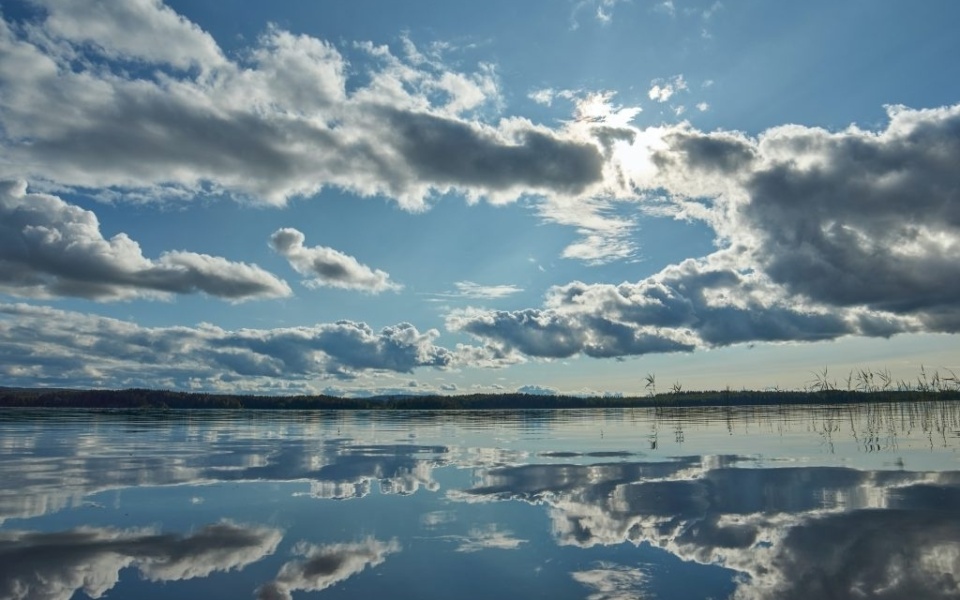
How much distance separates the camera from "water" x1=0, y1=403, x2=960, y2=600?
469 inches

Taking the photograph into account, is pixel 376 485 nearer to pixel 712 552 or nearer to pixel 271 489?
pixel 271 489

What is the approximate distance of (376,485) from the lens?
23.3 m

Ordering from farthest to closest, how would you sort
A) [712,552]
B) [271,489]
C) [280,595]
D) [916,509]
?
[271,489] → [916,509] → [712,552] → [280,595]

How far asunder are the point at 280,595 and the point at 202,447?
3247cm

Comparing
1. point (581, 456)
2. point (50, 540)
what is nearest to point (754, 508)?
point (581, 456)

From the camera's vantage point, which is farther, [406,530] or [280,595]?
[406,530]

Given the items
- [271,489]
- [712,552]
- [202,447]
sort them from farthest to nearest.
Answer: [202,447]
[271,489]
[712,552]

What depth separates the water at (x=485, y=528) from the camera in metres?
11.9

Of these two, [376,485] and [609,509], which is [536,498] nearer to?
[609,509]

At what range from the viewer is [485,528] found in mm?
16312

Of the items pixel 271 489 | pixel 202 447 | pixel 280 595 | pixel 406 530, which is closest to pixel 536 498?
pixel 406 530

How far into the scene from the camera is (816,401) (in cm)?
16488

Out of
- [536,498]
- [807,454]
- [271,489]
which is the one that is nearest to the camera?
[536,498]

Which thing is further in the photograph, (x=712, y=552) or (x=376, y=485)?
(x=376, y=485)
